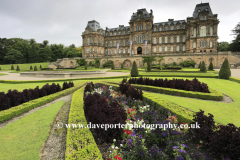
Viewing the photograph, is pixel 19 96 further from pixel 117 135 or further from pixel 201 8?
pixel 201 8

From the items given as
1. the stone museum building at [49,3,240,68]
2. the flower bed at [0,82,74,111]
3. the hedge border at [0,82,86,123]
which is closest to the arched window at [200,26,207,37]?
the stone museum building at [49,3,240,68]

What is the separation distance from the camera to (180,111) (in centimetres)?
603

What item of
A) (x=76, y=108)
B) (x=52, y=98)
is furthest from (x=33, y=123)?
(x=52, y=98)

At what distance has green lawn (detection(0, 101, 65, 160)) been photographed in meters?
3.68

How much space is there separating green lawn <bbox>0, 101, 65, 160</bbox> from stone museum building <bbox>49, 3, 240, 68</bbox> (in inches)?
1851

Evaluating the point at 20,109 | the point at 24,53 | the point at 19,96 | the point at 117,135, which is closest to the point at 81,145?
the point at 117,135

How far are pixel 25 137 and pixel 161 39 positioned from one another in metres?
61.7

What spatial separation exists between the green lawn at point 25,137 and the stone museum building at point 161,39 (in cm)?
4701

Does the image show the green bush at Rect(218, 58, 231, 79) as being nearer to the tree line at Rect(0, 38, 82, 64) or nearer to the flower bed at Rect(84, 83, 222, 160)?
the flower bed at Rect(84, 83, 222, 160)

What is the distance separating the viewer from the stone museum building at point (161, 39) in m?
47.7

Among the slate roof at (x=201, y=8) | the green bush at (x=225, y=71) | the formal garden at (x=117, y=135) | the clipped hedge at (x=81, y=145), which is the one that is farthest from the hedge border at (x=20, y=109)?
the slate roof at (x=201, y=8)

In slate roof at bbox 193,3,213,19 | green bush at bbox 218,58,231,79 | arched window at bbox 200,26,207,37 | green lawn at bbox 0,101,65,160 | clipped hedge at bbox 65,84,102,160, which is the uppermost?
slate roof at bbox 193,3,213,19

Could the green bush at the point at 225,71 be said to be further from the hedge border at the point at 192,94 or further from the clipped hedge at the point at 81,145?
the clipped hedge at the point at 81,145

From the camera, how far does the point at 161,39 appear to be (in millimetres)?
59562
